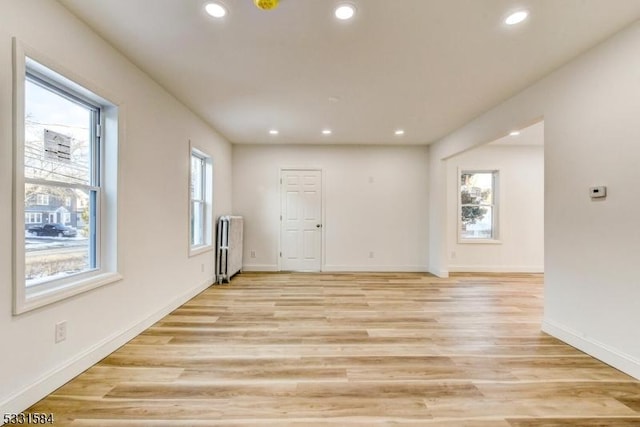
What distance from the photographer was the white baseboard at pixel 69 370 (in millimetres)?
1635

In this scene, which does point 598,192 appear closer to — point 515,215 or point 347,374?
point 347,374

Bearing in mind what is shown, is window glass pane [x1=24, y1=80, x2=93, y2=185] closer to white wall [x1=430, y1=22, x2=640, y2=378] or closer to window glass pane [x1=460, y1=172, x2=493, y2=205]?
white wall [x1=430, y1=22, x2=640, y2=378]

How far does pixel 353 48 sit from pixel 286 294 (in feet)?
10.4

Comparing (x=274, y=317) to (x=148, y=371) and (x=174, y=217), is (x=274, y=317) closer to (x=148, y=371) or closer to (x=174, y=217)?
(x=148, y=371)

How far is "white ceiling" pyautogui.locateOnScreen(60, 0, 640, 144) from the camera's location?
6.31 feet

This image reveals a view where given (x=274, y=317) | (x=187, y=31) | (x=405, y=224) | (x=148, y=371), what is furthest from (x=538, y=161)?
(x=148, y=371)

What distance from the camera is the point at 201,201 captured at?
15.0ft

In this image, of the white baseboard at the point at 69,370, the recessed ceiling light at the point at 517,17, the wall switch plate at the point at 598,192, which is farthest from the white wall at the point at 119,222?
the wall switch plate at the point at 598,192

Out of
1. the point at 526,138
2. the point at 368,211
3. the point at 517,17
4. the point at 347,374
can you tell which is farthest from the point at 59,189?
the point at 526,138

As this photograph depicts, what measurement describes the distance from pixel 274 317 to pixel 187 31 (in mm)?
2767

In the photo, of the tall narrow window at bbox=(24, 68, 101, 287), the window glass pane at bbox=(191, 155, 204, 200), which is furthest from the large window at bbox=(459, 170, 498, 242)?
the tall narrow window at bbox=(24, 68, 101, 287)

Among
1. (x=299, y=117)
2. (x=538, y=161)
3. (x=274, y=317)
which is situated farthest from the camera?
(x=538, y=161)

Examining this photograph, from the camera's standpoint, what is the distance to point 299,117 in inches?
161

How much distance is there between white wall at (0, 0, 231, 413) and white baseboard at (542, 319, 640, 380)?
3883 mm
